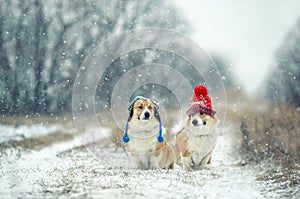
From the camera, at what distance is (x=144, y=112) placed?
5512mm

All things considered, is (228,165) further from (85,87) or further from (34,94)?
(34,94)

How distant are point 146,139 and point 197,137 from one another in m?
0.87

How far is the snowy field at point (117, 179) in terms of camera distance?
14.9 ft

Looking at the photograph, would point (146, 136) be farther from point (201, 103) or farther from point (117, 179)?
point (201, 103)

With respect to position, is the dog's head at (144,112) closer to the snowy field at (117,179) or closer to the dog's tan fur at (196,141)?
the dog's tan fur at (196,141)

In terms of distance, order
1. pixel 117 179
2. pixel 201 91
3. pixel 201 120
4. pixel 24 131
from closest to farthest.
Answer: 1. pixel 117 179
2. pixel 201 120
3. pixel 201 91
4. pixel 24 131

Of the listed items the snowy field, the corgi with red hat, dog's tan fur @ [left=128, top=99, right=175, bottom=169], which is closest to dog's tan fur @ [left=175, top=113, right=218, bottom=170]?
the corgi with red hat

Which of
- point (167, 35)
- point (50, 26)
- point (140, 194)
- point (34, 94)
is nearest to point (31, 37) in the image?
point (50, 26)

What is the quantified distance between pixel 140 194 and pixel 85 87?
5919 millimetres

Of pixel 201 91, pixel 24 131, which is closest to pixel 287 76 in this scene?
pixel 201 91

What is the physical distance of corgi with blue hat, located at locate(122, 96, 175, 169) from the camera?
563 centimetres

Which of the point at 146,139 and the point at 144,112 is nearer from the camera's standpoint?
the point at 144,112

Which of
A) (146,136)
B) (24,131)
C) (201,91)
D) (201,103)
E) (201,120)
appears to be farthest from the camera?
(24,131)

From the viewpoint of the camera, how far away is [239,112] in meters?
8.71
